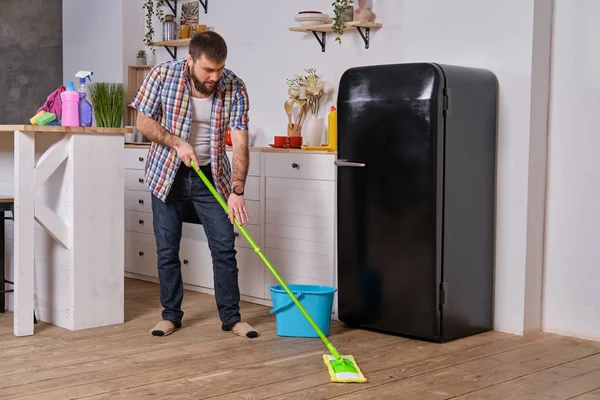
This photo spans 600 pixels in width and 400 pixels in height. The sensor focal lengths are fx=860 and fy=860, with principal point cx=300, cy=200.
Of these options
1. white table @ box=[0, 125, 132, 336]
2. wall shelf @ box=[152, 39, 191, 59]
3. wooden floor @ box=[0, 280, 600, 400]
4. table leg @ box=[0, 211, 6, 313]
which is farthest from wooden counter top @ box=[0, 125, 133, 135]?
wall shelf @ box=[152, 39, 191, 59]

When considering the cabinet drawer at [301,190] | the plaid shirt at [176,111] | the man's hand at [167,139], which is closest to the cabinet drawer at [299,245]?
the cabinet drawer at [301,190]

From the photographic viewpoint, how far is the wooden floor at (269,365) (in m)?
3.04

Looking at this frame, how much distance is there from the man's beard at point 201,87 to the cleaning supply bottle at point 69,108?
0.57 metres

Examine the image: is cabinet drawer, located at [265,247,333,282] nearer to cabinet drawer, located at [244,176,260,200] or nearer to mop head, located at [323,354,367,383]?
cabinet drawer, located at [244,176,260,200]

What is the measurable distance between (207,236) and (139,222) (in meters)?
1.65

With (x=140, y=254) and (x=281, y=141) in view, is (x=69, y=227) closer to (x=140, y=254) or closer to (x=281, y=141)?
(x=281, y=141)

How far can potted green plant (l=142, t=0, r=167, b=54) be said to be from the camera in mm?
6172

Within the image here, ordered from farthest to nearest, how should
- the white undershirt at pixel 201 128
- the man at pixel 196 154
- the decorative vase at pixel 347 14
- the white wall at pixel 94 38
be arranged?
the white wall at pixel 94 38 → the decorative vase at pixel 347 14 → the white undershirt at pixel 201 128 → the man at pixel 196 154

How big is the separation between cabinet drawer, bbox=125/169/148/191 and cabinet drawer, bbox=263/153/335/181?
43.5 inches

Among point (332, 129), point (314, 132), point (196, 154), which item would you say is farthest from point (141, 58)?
point (196, 154)

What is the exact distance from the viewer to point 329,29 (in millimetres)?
4988

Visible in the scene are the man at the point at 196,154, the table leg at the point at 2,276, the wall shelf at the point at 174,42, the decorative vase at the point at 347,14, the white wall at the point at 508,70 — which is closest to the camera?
the man at the point at 196,154

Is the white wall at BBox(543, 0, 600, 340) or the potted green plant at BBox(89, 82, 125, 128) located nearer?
the white wall at BBox(543, 0, 600, 340)

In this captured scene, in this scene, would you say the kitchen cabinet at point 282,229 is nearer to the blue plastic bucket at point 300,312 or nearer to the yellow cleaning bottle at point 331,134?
the yellow cleaning bottle at point 331,134
